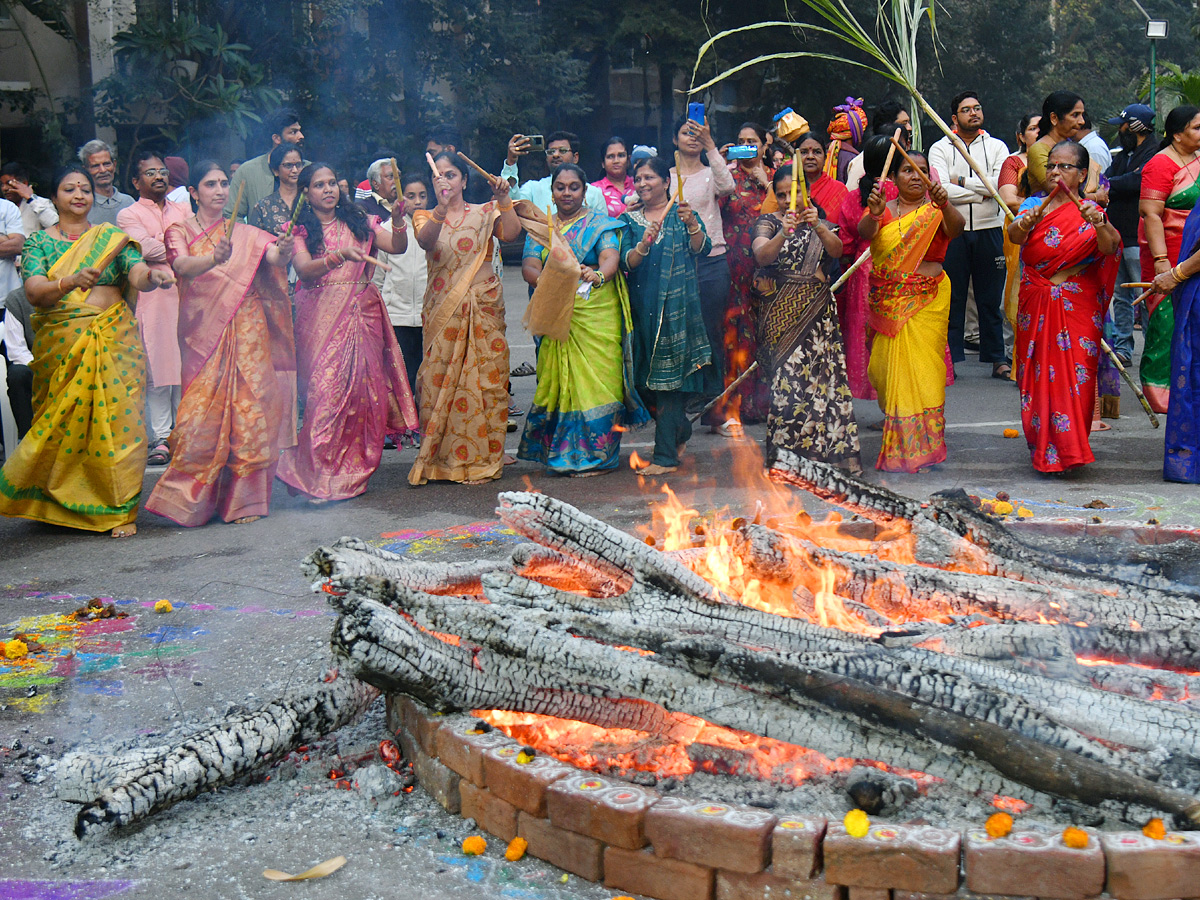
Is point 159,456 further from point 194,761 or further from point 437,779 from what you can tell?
point 437,779

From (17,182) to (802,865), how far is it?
881cm

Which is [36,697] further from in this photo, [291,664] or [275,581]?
[275,581]

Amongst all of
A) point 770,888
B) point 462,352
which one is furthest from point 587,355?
point 770,888

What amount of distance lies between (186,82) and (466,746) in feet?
46.2

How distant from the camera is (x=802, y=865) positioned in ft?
8.26

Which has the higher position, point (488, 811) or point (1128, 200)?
point (1128, 200)

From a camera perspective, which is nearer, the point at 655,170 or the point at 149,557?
the point at 149,557

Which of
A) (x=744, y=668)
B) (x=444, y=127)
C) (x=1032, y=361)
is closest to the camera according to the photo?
(x=744, y=668)

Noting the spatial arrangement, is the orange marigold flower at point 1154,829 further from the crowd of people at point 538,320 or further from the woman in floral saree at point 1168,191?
the woman in floral saree at point 1168,191

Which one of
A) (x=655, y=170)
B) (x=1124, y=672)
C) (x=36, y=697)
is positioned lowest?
(x=36, y=697)

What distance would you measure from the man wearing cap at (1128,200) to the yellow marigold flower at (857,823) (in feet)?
28.7

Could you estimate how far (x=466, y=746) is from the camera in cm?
301

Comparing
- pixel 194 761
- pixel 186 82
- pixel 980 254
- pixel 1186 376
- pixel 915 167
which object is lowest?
pixel 194 761

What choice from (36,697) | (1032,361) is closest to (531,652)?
(36,697)
